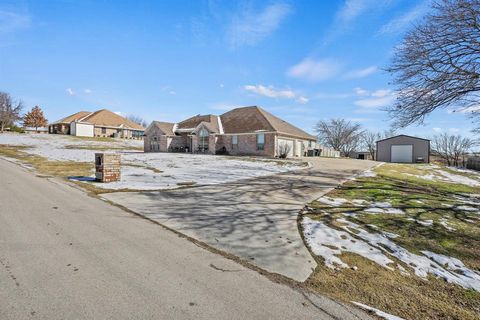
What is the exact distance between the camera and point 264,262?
3.98 metres

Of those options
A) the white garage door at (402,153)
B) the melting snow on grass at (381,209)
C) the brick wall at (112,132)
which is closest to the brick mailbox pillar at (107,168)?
the melting snow on grass at (381,209)

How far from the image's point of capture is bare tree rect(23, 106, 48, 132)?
60.8 m

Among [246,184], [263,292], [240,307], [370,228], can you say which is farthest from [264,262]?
[246,184]

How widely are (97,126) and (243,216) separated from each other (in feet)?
165

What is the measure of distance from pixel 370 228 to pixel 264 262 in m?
3.33

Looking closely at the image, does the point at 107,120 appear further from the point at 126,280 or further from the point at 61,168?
the point at 126,280

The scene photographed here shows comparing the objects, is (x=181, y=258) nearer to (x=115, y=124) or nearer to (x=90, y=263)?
(x=90, y=263)

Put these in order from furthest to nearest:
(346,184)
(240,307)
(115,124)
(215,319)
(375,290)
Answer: (115,124) → (346,184) → (375,290) → (240,307) → (215,319)

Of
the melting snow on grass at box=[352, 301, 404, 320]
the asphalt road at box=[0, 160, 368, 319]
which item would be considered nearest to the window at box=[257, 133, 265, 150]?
the asphalt road at box=[0, 160, 368, 319]

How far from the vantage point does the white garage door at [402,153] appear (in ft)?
111

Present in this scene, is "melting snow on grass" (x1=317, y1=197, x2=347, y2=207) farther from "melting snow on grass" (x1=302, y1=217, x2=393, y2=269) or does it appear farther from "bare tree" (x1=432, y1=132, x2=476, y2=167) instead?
"bare tree" (x1=432, y1=132, x2=476, y2=167)

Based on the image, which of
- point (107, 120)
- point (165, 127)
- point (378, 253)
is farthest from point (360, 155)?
point (107, 120)

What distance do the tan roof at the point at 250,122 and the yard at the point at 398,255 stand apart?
19.1m

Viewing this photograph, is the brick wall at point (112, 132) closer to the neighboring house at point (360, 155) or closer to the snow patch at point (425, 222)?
the neighboring house at point (360, 155)
